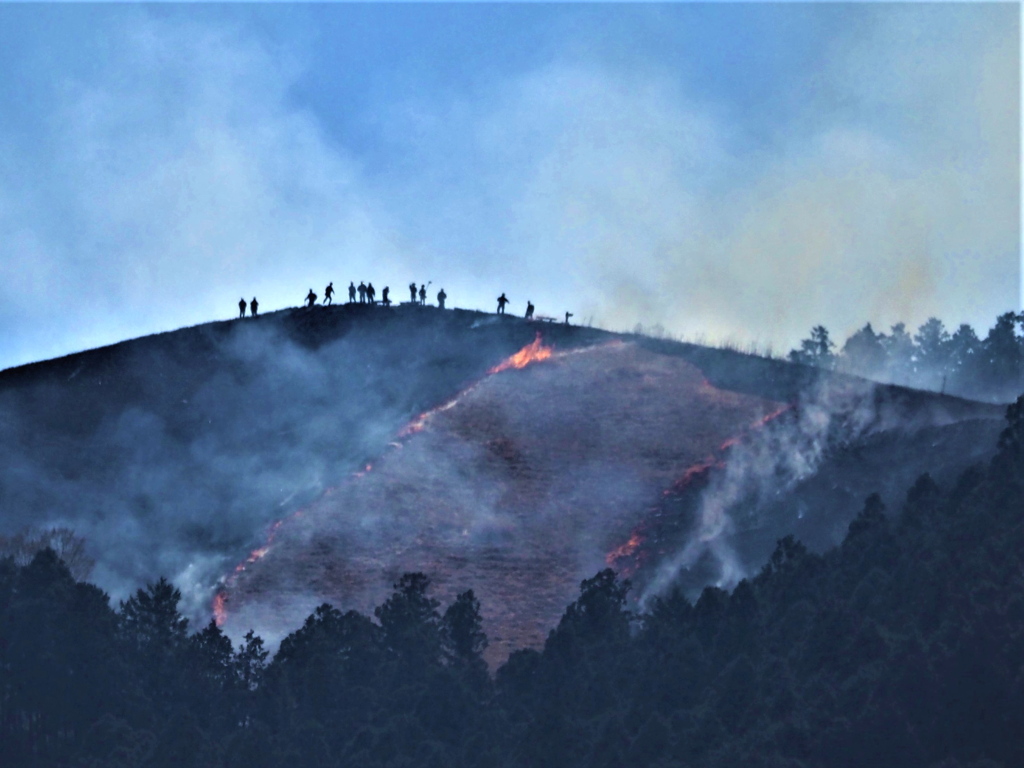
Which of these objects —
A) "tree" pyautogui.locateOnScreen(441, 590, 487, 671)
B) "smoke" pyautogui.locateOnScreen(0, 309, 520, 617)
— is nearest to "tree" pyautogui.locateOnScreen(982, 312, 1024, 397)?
"smoke" pyautogui.locateOnScreen(0, 309, 520, 617)

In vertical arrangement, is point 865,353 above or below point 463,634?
above

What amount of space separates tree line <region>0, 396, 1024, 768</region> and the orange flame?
1955 cm

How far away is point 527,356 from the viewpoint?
74188 mm

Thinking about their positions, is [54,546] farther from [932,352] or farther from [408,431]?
[932,352]

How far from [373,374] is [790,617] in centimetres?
2998

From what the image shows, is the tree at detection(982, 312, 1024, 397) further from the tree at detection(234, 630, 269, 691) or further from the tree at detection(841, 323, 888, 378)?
the tree at detection(234, 630, 269, 691)

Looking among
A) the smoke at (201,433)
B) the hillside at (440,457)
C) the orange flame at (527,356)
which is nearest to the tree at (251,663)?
the hillside at (440,457)

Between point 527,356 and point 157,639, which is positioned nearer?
point 157,639

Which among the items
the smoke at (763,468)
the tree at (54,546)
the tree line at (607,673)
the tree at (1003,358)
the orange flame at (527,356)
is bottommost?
the tree line at (607,673)

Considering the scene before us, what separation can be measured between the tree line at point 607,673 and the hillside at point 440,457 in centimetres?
553

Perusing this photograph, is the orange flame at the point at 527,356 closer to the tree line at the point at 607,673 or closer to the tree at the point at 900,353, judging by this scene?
the tree line at the point at 607,673

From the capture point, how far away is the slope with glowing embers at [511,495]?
59188 mm

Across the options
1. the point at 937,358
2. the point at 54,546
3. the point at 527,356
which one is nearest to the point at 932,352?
the point at 937,358

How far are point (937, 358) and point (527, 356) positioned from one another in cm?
4700
